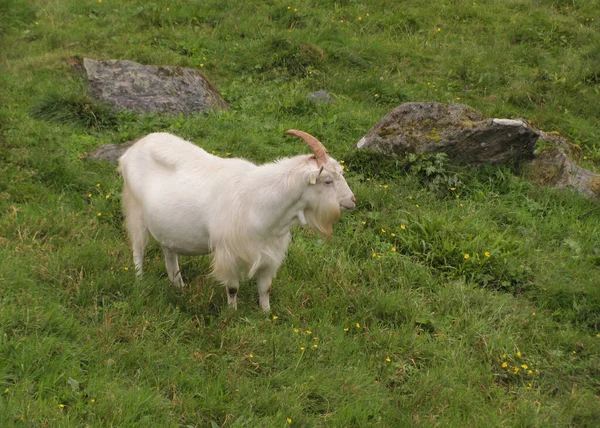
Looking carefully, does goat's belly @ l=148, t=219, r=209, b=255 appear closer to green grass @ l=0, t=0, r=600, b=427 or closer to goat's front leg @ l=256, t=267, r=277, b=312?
green grass @ l=0, t=0, r=600, b=427

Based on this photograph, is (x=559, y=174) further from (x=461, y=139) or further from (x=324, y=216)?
(x=324, y=216)

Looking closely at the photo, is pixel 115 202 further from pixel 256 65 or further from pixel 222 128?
pixel 256 65

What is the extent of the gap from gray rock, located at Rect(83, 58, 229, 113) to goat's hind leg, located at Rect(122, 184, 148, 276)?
10.7 feet

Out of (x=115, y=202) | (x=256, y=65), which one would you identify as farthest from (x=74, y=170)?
(x=256, y=65)

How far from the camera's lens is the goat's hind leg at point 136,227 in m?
5.79

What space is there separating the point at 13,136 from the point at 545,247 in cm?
584

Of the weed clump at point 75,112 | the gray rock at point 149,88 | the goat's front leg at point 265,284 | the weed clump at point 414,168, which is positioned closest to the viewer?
the goat's front leg at point 265,284

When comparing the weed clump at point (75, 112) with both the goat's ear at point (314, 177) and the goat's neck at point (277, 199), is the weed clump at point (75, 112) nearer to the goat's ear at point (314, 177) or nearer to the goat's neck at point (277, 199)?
the goat's neck at point (277, 199)

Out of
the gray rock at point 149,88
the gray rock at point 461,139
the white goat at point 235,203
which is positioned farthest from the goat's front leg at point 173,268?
the gray rock at point 149,88

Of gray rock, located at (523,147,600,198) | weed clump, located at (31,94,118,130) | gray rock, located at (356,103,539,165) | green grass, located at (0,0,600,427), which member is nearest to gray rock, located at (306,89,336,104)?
green grass, located at (0,0,600,427)

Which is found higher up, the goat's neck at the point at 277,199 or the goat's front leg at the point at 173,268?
the goat's neck at the point at 277,199

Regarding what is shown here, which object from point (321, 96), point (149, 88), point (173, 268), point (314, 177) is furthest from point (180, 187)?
point (321, 96)

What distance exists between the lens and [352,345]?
205 inches

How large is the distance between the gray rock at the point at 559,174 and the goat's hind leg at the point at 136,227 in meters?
4.64
